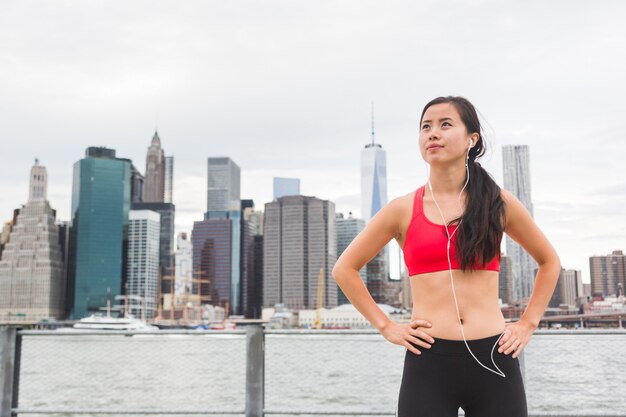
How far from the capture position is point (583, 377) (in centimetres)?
2230

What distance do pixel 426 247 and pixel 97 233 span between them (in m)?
138

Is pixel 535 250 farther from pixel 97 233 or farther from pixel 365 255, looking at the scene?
pixel 97 233

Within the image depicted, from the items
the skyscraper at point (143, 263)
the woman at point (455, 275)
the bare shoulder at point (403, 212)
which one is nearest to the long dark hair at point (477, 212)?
the woman at point (455, 275)

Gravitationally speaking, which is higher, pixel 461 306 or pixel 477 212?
pixel 477 212

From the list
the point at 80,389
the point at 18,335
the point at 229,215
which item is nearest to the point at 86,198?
the point at 229,215

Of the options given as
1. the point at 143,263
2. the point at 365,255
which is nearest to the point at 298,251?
the point at 143,263

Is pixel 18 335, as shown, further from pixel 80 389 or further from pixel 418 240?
pixel 80 389

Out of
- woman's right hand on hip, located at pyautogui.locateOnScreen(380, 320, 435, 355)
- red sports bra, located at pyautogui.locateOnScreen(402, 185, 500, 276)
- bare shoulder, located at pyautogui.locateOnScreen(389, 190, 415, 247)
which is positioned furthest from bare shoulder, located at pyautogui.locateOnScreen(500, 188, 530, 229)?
woman's right hand on hip, located at pyautogui.locateOnScreen(380, 320, 435, 355)

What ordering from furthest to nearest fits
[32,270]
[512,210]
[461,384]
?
[32,270] < [512,210] < [461,384]

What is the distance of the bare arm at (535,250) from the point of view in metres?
2.35

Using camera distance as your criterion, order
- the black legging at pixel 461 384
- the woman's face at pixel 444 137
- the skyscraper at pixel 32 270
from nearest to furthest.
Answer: the black legging at pixel 461 384, the woman's face at pixel 444 137, the skyscraper at pixel 32 270

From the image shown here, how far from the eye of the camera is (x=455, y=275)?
7.31 ft

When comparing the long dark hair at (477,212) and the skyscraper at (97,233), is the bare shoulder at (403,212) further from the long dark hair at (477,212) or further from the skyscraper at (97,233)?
the skyscraper at (97,233)

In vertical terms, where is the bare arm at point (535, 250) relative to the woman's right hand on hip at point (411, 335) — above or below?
above
